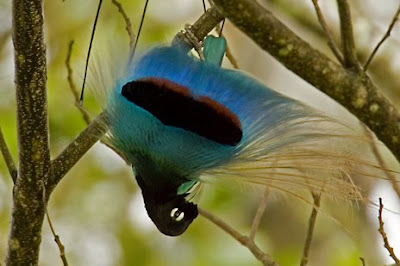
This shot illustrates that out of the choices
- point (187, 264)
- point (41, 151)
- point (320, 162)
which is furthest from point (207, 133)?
point (187, 264)

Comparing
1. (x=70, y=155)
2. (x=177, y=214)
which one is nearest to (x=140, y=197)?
(x=70, y=155)

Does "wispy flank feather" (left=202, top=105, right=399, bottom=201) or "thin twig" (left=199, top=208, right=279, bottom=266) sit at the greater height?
"wispy flank feather" (left=202, top=105, right=399, bottom=201)

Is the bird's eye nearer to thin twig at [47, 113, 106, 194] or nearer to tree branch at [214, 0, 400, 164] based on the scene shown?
thin twig at [47, 113, 106, 194]

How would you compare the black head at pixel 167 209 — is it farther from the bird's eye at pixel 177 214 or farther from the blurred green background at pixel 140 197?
the blurred green background at pixel 140 197

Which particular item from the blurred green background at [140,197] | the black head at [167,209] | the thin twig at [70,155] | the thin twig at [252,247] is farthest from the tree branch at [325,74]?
the blurred green background at [140,197]

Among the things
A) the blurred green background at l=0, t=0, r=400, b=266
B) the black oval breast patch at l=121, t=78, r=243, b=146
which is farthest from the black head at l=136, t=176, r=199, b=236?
the blurred green background at l=0, t=0, r=400, b=266

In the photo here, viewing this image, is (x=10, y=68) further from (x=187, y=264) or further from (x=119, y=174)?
(x=187, y=264)
